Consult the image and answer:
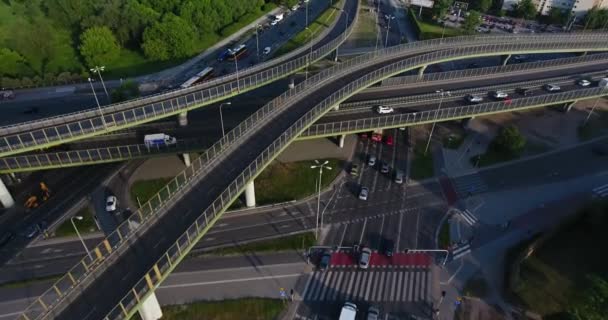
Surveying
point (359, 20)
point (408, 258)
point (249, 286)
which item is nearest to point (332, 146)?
point (408, 258)

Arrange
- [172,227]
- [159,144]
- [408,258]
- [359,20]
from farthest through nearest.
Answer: [359,20], [159,144], [408,258], [172,227]

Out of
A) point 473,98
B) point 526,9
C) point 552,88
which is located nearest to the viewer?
point 473,98

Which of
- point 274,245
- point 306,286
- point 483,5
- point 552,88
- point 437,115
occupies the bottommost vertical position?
point 306,286

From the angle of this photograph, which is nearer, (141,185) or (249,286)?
(249,286)

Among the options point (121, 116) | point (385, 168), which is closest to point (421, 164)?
point (385, 168)

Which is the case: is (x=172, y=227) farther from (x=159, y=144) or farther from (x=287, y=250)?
(x=159, y=144)

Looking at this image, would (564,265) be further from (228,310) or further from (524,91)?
(228,310)

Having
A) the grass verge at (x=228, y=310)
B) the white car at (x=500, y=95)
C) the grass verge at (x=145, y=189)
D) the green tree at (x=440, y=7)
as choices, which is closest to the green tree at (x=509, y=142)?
the white car at (x=500, y=95)
